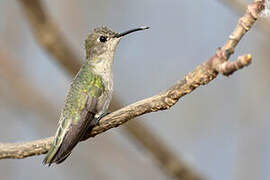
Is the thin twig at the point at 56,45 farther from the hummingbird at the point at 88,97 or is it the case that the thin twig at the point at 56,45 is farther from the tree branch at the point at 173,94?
the tree branch at the point at 173,94

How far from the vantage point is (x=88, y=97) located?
3.92m

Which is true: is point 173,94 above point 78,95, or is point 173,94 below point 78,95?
above

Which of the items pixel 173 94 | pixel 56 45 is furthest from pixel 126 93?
Answer: pixel 173 94

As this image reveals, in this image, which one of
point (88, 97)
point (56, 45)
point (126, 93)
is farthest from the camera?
point (126, 93)

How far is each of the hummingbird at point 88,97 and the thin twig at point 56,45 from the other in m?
0.22

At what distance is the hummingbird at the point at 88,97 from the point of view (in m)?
3.35

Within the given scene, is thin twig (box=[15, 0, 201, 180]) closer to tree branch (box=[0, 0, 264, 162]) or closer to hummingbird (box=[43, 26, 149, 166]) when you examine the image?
hummingbird (box=[43, 26, 149, 166])

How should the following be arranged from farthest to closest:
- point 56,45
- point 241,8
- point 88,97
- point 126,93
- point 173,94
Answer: point 126,93 → point 56,45 → point 241,8 → point 88,97 → point 173,94

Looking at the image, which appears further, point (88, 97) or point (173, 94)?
point (88, 97)

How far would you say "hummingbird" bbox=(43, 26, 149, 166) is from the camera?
335 cm

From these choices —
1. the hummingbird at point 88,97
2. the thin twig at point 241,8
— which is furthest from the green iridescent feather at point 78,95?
the thin twig at point 241,8

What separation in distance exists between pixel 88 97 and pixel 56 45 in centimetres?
70

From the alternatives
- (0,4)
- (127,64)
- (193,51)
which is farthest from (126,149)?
(0,4)

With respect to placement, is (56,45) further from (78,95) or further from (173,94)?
(173,94)
